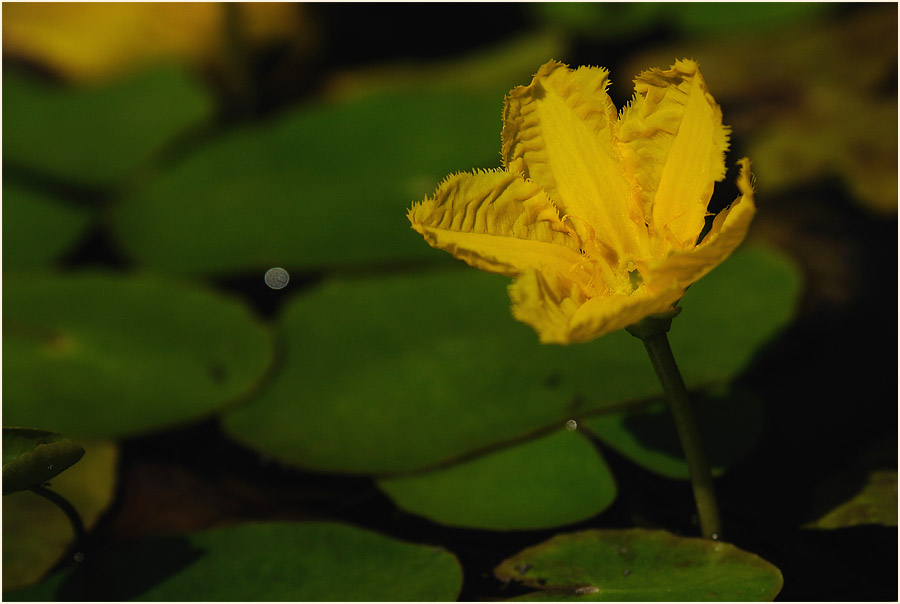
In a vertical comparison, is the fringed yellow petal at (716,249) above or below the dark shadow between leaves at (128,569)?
above


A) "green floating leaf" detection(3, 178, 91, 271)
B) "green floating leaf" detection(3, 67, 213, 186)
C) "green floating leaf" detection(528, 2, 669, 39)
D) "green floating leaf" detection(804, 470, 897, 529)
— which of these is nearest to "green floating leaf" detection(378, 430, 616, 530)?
"green floating leaf" detection(804, 470, 897, 529)

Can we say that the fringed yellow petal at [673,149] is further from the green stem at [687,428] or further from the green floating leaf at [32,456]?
the green floating leaf at [32,456]

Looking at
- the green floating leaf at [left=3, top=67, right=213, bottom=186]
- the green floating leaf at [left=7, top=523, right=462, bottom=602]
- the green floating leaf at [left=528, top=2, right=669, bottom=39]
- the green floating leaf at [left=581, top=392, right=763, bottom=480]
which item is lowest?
the green floating leaf at [left=7, top=523, right=462, bottom=602]

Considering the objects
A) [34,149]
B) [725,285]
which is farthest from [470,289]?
[34,149]

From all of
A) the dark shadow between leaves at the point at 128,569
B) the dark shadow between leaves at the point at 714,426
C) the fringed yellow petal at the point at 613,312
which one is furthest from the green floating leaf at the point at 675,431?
the dark shadow between leaves at the point at 128,569

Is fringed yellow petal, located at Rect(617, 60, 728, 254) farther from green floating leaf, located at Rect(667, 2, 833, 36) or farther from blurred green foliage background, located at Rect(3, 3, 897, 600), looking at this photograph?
green floating leaf, located at Rect(667, 2, 833, 36)

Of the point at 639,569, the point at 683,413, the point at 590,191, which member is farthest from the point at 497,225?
the point at 639,569
